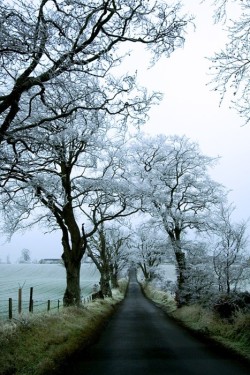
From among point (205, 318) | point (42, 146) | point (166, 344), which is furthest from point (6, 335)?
point (205, 318)

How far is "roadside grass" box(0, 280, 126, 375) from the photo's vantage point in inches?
335

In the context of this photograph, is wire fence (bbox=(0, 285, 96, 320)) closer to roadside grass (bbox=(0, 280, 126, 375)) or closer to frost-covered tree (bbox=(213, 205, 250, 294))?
roadside grass (bbox=(0, 280, 126, 375))

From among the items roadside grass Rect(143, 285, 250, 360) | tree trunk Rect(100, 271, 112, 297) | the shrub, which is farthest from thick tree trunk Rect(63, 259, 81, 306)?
tree trunk Rect(100, 271, 112, 297)

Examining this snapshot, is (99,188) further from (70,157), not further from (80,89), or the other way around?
(80,89)

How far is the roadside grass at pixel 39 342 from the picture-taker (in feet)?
27.9

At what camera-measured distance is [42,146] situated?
30.2 ft

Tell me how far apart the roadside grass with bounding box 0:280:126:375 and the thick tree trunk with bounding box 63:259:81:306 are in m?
4.56

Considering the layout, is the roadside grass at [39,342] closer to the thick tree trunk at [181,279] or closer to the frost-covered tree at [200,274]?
the frost-covered tree at [200,274]

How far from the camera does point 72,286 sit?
65.8 feet

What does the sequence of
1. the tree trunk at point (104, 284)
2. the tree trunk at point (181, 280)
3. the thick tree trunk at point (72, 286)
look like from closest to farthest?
the thick tree trunk at point (72, 286) → the tree trunk at point (181, 280) → the tree trunk at point (104, 284)

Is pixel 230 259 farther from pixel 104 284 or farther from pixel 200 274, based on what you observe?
pixel 104 284

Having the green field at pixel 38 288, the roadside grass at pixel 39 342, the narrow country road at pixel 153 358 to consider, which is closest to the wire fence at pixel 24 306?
the green field at pixel 38 288

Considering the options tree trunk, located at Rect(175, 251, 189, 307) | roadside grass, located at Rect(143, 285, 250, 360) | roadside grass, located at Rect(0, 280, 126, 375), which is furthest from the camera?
tree trunk, located at Rect(175, 251, 189, 307)

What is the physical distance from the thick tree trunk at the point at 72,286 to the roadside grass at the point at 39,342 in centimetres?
456
